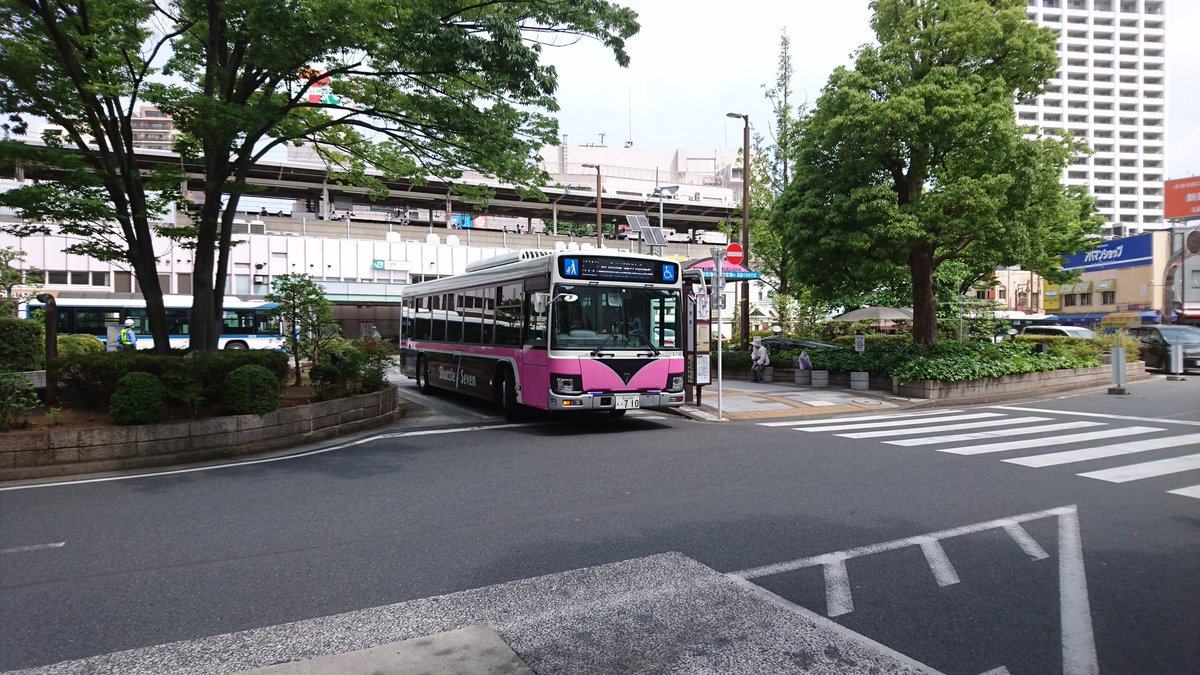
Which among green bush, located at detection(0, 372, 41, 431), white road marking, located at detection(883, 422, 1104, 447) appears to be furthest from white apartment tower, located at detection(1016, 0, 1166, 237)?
green bush, located at detection(0, 372, 41, 431)

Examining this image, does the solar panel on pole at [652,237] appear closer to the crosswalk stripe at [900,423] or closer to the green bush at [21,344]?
the crosswalk stripe at [900,423]

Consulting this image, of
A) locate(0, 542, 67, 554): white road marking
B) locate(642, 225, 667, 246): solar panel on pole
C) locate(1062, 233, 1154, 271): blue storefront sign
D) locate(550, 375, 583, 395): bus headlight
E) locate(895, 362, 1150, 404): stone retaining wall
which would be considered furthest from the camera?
locate(1062, 233, 1154, 271): blue storefront sign

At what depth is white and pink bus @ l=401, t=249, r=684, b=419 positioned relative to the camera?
451 inches

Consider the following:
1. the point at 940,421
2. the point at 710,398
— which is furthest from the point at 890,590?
the point at 710,398

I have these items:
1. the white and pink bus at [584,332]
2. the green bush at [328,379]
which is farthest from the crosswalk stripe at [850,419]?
the green bush at [328,379]

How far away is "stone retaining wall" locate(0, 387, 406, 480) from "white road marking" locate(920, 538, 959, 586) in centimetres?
844

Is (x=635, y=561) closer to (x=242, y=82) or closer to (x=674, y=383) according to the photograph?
(x=674, y=383)

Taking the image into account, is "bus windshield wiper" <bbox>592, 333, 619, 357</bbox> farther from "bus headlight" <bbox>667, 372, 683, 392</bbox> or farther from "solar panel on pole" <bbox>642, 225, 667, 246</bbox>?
"solar panel on pole" <bbox>642, 225, 667, 246</bbox>

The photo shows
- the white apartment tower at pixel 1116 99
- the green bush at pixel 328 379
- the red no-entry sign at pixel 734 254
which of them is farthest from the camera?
the white apartment tower at pixel 1116 99

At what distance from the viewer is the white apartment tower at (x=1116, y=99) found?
111 meters

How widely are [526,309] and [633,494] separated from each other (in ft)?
18.4

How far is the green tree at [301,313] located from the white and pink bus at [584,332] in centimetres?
344

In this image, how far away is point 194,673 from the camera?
139 inches

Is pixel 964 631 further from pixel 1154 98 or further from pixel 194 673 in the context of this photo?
pixel 1154 98
